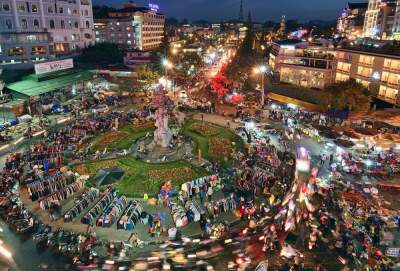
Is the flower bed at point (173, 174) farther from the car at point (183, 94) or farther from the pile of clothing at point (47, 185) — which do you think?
the car at point (183, 94)

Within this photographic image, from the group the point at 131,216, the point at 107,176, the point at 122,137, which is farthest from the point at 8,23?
the point at 131,216

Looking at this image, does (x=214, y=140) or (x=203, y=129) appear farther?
(x=203, y=129)

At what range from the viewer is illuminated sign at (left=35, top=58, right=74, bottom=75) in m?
61.8

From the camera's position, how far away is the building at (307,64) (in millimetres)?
72562

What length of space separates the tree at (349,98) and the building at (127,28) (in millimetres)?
97818

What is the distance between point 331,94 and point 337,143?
592 inches

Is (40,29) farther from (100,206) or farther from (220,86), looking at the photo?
(100,206)

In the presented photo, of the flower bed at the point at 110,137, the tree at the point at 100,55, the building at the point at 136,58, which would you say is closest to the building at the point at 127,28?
the tree at the point at 100,55

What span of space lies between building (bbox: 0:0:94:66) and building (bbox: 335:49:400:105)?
7085 centimetres

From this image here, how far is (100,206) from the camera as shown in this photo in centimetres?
2830

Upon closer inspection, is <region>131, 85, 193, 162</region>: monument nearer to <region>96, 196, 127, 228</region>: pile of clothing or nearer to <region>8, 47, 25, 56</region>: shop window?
<region>96, 196, 127, 228</region>: pile of clothing

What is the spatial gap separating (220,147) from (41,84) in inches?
1604

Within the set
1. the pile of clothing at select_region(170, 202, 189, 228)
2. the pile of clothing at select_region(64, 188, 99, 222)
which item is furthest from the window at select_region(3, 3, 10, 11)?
the pile of clothing at select_region(170, 202, 189, 228)

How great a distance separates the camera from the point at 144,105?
63.6 metres
